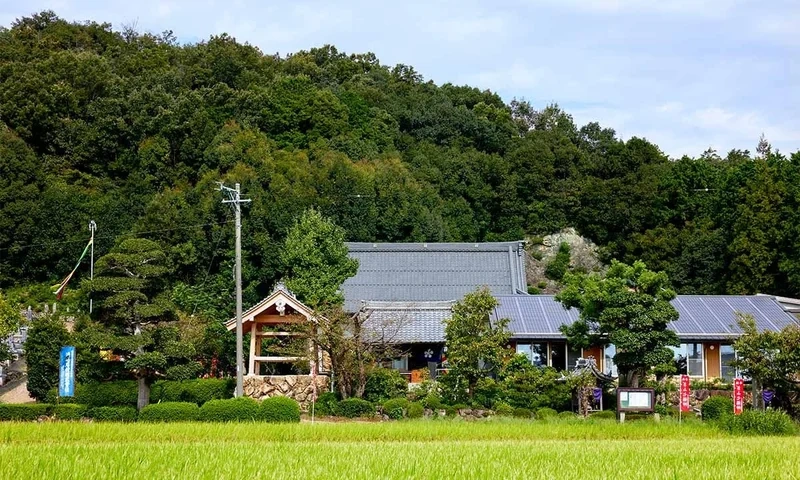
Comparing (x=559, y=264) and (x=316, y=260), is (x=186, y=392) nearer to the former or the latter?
(x=316, y=260)

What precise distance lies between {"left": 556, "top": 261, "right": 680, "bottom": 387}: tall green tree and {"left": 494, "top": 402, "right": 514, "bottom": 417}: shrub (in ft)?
8.21

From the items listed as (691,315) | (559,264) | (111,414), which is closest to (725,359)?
(691,315)

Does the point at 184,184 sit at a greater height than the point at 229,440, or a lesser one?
greater

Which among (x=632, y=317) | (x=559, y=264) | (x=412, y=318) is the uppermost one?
(x=559, y=264)

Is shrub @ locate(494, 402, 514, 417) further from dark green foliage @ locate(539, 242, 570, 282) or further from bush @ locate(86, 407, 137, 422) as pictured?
dark green foliage @ locate(539, 242, 570, 282)

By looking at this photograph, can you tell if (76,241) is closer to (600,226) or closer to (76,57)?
(76,57)

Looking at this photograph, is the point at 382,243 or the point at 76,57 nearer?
the point at 382,243

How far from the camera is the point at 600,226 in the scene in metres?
44.2

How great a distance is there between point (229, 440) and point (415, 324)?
15.4 meters

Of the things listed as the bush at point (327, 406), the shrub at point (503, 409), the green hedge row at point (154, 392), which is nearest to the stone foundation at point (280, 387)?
the green hedge row at point (154, 392)

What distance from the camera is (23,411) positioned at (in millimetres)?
20672

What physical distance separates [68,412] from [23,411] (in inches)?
37.2

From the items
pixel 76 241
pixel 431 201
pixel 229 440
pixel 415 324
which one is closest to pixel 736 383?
pixel 229 440

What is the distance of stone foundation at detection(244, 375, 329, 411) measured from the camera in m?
25.3
